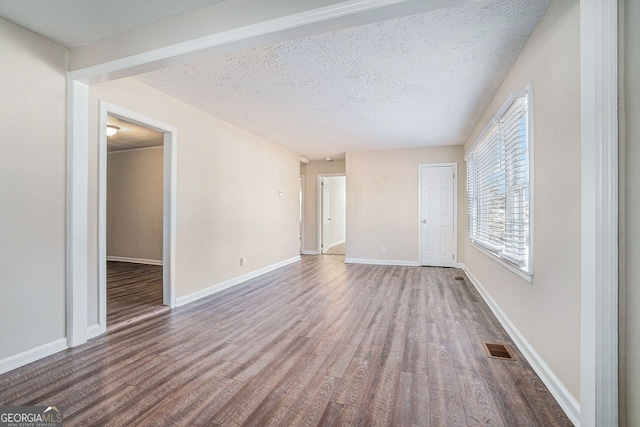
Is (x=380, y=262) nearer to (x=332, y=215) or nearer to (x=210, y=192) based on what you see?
(x=332, y=215)

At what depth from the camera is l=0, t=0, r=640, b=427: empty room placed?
1351 mm

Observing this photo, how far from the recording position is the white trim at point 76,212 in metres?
2.41

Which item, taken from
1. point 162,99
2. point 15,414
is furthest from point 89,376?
point 162,99

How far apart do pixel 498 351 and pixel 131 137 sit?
6.39m

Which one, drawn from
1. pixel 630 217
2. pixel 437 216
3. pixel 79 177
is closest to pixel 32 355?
pixel 79 177

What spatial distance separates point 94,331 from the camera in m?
2.62

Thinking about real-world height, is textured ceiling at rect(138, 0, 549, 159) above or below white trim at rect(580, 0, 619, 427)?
above

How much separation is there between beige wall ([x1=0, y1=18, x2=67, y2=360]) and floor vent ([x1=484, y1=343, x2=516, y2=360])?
3.57 meters

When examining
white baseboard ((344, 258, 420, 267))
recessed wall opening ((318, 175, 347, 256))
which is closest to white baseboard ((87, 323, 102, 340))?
white baseboard ((344, 258, 420, 267))

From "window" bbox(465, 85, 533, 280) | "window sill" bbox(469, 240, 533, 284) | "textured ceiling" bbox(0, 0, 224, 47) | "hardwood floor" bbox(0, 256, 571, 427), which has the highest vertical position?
"textured ceiling" bbox(0, 0, 224, 47)

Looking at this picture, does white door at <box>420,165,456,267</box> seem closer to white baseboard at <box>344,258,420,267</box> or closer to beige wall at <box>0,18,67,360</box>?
white baseboard at <box>344,258,420,267</box>

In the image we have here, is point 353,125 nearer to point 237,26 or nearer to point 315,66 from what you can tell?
point 315,66

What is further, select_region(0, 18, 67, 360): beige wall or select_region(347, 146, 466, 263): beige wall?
select_region(347, 146, 466, 263): beige wall

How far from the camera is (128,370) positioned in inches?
81.4
